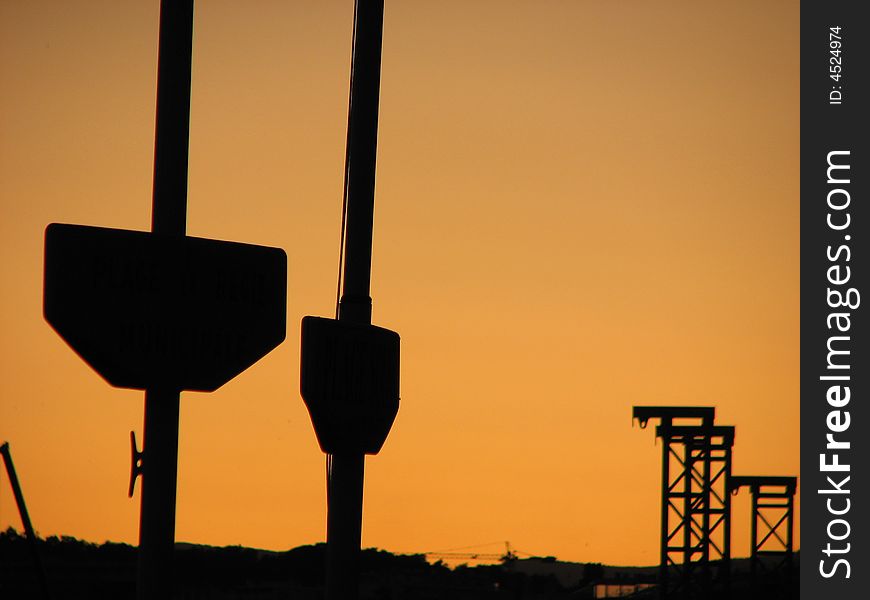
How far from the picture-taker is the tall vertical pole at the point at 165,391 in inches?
127

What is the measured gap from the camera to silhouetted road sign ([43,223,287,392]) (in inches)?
125

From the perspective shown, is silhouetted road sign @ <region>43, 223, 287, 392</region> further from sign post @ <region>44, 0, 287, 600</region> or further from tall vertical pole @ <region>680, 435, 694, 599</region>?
tall vertical pole @ <region>680, 435, 694, 599</region>

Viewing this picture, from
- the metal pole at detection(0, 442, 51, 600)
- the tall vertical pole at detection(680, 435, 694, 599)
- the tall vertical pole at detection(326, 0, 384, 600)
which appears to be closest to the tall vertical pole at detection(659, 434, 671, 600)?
the tall vertical pole at detection(680, 435, 694, 599)

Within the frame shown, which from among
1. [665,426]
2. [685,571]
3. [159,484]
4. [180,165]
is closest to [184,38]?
[180,165]

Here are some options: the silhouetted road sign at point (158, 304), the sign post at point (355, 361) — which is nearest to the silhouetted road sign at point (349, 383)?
the sign post at point (355, 361)

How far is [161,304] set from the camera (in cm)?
327

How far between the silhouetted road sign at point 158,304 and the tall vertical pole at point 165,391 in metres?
0.06

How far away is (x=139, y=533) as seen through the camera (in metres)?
3.22

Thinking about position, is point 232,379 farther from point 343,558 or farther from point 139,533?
point 343,558

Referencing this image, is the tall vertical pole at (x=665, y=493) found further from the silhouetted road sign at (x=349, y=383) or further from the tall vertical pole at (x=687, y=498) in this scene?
the silhouetted road sign at (x=349, y=383)

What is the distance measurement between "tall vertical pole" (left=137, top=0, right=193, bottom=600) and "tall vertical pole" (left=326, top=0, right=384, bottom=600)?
1.54m

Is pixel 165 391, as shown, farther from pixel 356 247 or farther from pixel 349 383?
pixel 356 247

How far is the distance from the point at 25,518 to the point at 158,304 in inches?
413
